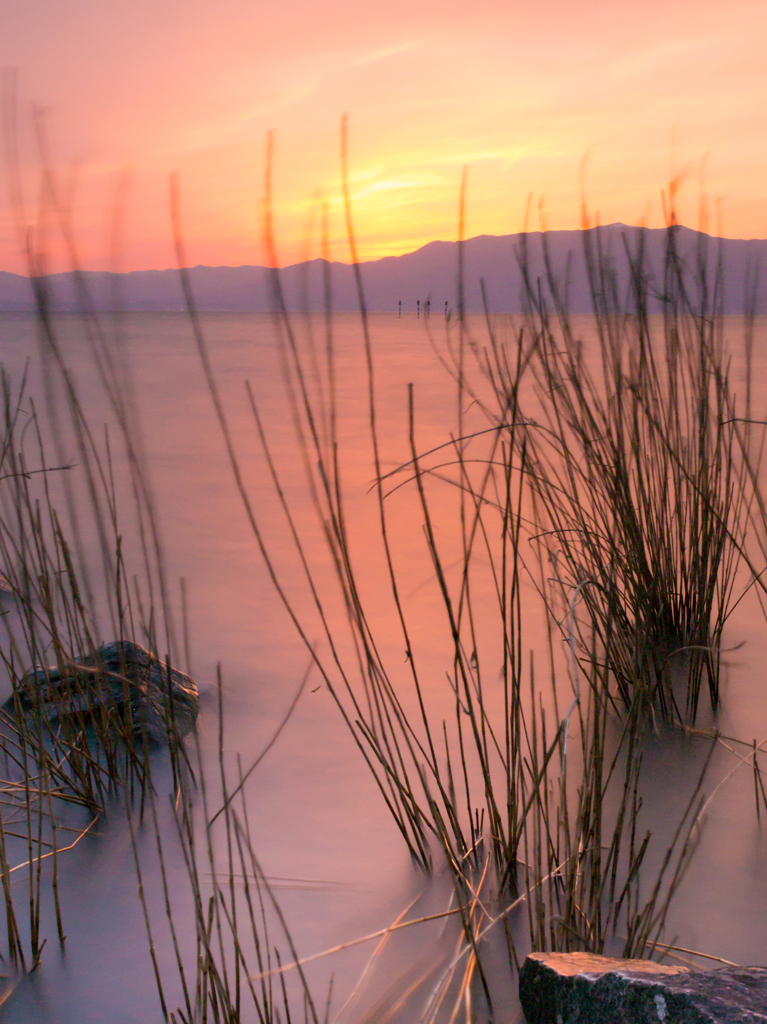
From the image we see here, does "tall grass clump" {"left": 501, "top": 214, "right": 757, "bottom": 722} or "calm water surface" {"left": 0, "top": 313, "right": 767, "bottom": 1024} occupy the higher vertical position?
"tall grass clump" {"left": 501, "top": 214, "right": 757, "bottom": 722}

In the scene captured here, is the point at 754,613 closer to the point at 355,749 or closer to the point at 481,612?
the point at 481,612

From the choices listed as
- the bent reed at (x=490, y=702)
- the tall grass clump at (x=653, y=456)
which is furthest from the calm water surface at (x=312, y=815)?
the tall grass clump at (x=653, y=456)

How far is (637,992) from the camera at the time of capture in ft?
2.13

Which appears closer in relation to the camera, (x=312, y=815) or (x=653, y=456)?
(x=312, y=815)

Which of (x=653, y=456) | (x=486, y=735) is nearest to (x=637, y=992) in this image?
(x=486, y=735)

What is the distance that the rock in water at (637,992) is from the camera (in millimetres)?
607

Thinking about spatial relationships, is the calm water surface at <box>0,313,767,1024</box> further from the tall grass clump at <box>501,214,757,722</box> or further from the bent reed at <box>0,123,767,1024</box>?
the tall grass clump at <box>501,214,757,722</box>

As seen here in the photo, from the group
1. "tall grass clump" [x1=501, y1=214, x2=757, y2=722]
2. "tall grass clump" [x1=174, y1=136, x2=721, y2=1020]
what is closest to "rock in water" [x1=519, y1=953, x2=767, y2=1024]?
"tall grass clump" [x1=174, y1=136, x2=721, y2=1020]

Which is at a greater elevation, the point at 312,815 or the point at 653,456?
the point at 653,456

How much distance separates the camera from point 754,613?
1957 millimetres

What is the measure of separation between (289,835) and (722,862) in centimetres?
66

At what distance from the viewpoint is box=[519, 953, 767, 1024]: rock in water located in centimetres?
61

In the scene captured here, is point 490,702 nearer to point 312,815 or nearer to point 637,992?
point 312,815

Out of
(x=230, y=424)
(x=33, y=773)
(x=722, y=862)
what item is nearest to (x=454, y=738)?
(x=722, y=862)
